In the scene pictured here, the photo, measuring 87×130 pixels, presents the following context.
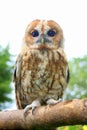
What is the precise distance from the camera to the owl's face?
113 inches

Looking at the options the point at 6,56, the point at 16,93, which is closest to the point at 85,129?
the point at 16,93

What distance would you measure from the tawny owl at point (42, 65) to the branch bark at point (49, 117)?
1.71ft

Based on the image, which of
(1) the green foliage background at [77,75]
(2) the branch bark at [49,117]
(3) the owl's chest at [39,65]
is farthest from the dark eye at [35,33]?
(1) the green foliage background at [77,75]

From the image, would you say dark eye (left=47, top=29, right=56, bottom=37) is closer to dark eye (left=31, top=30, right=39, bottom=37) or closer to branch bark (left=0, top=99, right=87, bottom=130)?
dark eye (left=31, top=30, right=39, bottom=37)

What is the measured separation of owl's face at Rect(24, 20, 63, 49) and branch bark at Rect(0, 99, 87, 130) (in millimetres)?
663

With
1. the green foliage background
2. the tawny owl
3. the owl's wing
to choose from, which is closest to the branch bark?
the tawny owl

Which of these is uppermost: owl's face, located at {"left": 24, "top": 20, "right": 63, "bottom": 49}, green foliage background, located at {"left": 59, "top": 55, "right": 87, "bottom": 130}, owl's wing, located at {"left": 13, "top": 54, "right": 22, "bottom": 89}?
owl's face, located at {"left": 24, "top": 20, "right": 63, "bottom": 49}

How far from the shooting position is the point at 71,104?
1.98 m

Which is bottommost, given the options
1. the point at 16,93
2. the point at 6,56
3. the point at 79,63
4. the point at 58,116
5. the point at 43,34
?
the point at 79,63

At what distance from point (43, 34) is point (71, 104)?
94 centimetres

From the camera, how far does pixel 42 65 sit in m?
2.89

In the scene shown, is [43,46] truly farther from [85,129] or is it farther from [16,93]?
[85,129]

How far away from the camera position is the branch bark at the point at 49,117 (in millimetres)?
1917

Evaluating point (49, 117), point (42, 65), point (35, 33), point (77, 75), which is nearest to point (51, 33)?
point (35, 33)
